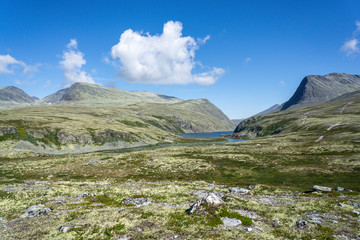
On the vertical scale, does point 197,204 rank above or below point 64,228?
above

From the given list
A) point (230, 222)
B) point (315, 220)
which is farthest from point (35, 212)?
point (315, 220)

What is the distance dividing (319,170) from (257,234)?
39.1 m

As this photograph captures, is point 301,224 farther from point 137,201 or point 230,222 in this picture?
point 137,201

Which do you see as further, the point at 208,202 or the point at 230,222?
the point at 208,202

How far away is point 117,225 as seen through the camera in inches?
679

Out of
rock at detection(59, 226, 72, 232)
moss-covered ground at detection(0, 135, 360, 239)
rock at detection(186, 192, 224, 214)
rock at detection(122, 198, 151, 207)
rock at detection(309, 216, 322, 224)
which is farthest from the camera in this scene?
rock at detection(122, 198, 151, 207)

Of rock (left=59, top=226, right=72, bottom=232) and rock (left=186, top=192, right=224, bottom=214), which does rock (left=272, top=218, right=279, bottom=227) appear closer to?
rock (left=186, top=192, right=224, bottom=214)

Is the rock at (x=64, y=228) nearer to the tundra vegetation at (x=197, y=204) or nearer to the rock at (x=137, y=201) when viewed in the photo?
the tundra vegetation at (x=197, y=204)

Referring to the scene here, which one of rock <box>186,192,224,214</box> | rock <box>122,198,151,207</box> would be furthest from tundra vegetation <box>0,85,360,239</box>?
rock <box>186,192,224,214</box>

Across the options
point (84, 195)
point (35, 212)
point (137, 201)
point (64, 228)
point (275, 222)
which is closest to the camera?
point (64, 228)

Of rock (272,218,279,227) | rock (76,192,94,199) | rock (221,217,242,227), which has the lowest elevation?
rock (76,192,94,199)

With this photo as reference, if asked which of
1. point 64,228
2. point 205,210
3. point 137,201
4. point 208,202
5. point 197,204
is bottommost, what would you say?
point 137,201

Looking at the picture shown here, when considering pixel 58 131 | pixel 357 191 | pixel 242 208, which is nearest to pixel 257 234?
pixel 242 208

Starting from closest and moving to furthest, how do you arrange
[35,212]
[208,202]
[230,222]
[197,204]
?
[230,222] < [208,202] < [197,204] < [35,212]
